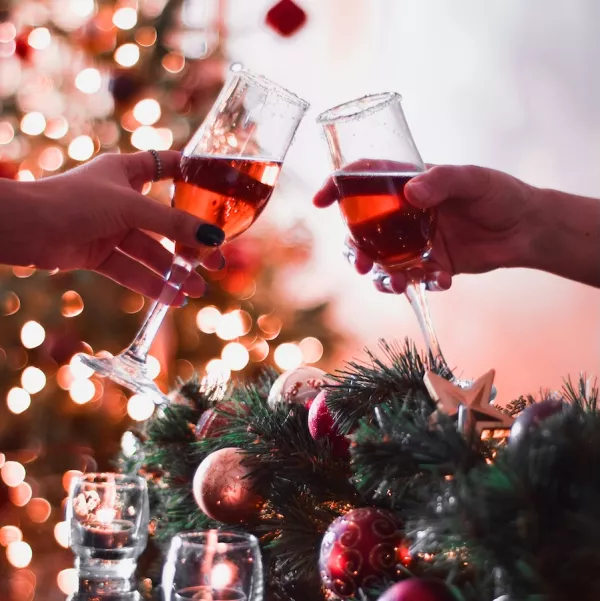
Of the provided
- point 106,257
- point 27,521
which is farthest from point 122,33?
point 27,521

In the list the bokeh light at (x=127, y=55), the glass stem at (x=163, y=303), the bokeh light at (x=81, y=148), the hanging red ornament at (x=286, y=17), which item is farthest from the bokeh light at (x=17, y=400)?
the hanging red ornament at (x=286, y=17)

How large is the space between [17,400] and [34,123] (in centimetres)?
87

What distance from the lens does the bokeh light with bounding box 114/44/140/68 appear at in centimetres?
243

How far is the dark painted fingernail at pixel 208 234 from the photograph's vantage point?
99 cm

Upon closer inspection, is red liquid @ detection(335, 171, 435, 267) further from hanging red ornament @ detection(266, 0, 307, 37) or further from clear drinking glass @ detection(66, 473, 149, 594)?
hanging red ornament @ detection(266, 0, 307, 37)

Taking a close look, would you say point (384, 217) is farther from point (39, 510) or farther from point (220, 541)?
point (39, 510)

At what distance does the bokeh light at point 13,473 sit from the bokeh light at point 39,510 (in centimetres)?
9

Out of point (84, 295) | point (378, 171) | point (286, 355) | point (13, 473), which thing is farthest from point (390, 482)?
point (13, 473)

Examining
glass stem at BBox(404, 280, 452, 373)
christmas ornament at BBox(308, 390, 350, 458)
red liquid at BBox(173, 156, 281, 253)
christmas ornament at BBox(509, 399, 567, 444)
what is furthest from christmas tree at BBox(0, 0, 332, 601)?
christmas ornament at BBox(509, 399, 567, 444)

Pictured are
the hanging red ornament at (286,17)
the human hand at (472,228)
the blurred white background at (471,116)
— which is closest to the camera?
the human hand at (472,228)

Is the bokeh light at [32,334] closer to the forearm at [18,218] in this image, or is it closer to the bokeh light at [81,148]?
the bokeh light at [81,148]

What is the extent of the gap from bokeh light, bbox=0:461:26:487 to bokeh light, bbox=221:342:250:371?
0.73 metres

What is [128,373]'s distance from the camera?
1.06m

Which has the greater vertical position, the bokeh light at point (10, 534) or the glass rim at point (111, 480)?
the glass rim at point (111, 480)
